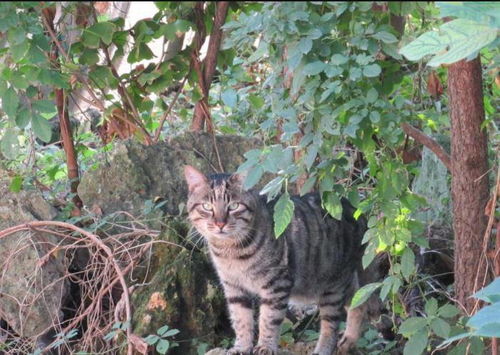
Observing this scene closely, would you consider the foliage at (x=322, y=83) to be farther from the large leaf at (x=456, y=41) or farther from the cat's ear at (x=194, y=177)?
the cat's ear at (x=194, y=177)

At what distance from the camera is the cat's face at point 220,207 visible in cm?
480

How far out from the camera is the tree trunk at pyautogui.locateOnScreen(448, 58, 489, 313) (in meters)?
3.95

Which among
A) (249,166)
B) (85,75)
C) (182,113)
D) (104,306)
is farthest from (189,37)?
(249,166)

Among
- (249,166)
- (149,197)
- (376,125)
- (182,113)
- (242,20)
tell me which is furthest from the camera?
(182,113)

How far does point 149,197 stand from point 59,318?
0.92 m

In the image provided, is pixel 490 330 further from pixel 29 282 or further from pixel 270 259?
pixel 29 282

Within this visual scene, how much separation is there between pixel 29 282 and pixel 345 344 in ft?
6.13

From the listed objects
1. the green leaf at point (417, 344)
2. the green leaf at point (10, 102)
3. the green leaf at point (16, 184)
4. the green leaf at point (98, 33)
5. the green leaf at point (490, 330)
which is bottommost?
the green leaf at point (417, 344)

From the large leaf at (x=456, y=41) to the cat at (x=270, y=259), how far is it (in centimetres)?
231

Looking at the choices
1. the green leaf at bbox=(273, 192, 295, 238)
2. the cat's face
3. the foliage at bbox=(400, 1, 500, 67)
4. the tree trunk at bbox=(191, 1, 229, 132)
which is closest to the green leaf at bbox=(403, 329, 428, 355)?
the green leaf at bbox=(273, 192, 295, 238)

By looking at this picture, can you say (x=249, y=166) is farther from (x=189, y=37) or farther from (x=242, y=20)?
(x=189, y=37)

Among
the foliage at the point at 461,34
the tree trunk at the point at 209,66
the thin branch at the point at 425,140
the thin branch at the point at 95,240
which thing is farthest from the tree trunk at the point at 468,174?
the tree trunk at the point at 209,66

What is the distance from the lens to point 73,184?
566cm

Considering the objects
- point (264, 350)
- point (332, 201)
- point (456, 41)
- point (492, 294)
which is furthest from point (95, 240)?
point (456, 41)
